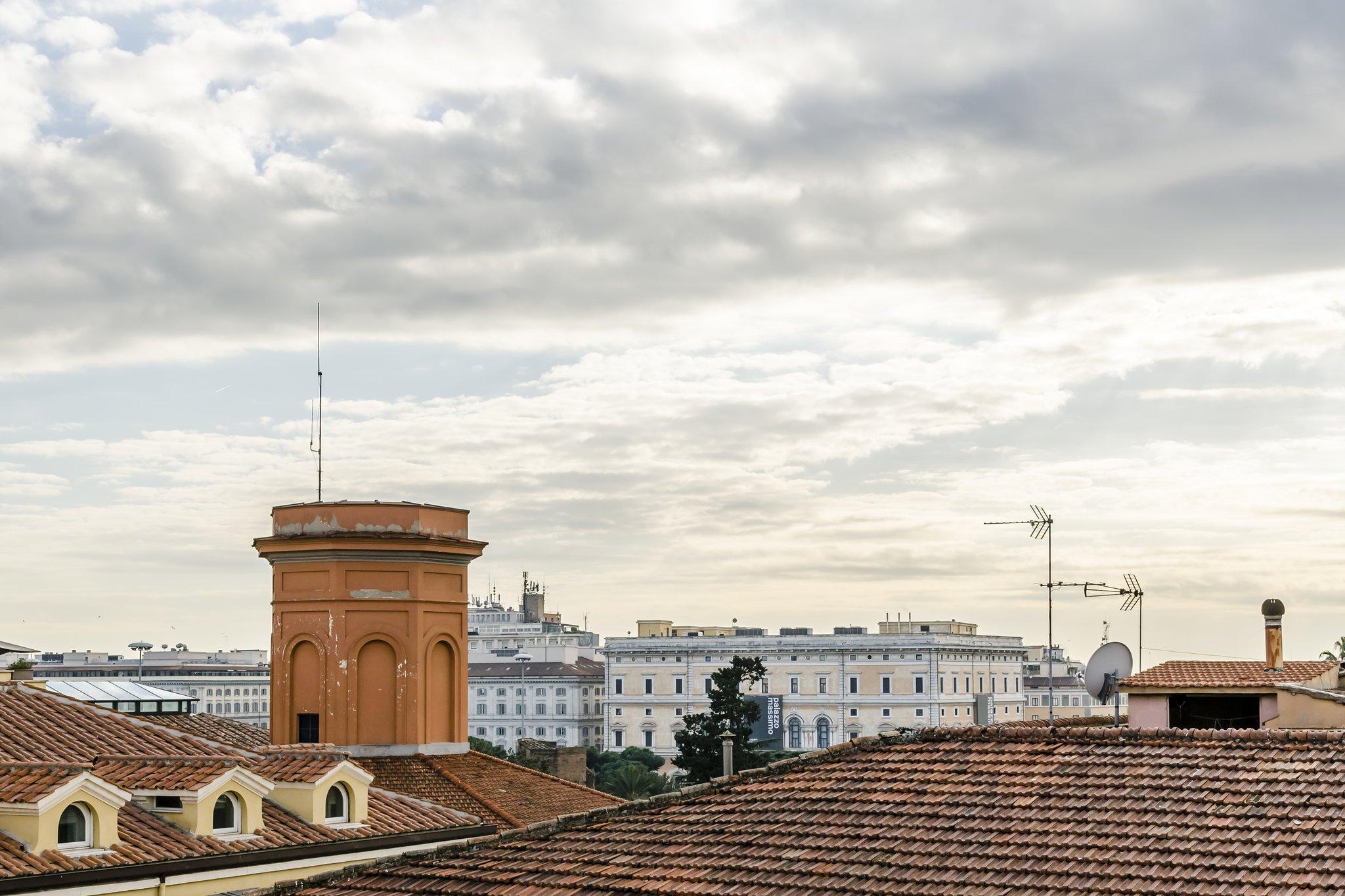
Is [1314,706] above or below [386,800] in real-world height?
above

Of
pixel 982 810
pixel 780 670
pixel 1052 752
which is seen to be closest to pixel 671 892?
pixel 982 810

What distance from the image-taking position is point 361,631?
29.4 metres

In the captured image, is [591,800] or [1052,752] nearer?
[1052,752]

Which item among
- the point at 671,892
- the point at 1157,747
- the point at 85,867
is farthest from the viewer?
the point at 85,867

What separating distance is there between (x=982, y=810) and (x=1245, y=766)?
2.36 metres

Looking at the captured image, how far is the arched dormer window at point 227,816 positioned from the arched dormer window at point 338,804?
1.74 m

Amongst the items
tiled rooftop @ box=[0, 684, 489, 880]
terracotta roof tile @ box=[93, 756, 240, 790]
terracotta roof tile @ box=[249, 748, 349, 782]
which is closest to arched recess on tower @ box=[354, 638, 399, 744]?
tiled rooftop @ box=[0, 684, 489, 880]

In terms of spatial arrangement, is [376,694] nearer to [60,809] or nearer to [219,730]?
[219,730]

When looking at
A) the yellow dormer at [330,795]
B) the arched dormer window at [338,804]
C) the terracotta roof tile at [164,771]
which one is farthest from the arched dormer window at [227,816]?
the arched dormer window at [338,804]

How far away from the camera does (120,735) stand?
24.5 metres

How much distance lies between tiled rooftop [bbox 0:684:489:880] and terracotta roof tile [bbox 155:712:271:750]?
1174 millimetres

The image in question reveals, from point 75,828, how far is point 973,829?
1092cm

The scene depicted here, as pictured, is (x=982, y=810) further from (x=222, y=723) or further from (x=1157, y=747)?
(x=222, y=723)

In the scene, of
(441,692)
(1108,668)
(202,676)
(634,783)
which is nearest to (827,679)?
(634,783)
